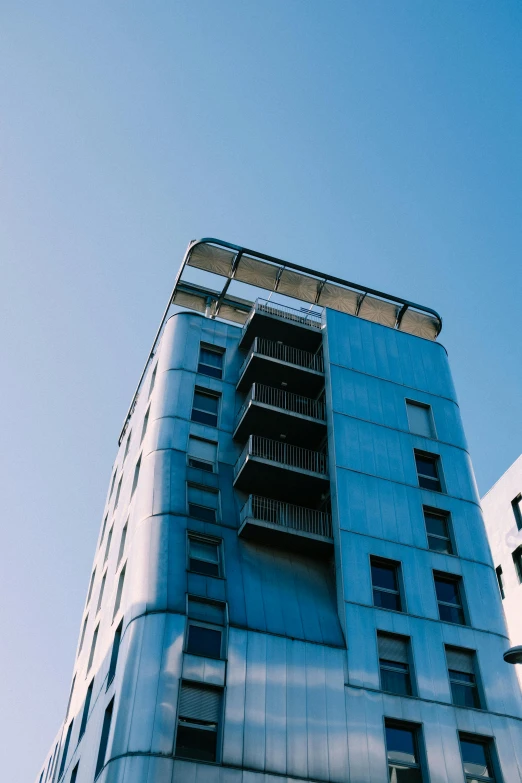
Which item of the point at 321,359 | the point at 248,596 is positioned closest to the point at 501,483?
the point at 321,359

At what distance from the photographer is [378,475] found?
3434cm

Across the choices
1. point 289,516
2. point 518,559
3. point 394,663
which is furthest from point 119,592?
point 518,559

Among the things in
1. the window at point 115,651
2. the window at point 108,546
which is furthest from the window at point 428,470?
the window at point 108,546

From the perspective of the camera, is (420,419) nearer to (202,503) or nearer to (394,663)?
(202,503)

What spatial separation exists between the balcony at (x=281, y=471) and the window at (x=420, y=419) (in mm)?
5337

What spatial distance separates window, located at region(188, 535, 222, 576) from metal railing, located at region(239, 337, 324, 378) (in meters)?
10.5

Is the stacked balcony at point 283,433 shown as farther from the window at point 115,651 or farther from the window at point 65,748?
the window at point 65,748

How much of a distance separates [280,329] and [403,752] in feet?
69.3

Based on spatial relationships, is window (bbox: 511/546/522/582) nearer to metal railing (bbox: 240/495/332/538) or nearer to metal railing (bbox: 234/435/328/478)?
metal railing (bbox: 234/435/328/478)

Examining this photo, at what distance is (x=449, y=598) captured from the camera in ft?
105

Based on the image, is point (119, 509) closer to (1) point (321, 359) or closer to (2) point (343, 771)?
(1) point (321, 359)

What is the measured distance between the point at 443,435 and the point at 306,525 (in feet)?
31.3

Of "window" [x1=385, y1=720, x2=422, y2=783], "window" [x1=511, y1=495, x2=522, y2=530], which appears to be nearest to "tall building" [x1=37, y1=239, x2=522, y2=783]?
"window" [x1=385, y1=720, x2=422, y2=783]

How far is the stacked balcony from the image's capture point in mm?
32094
